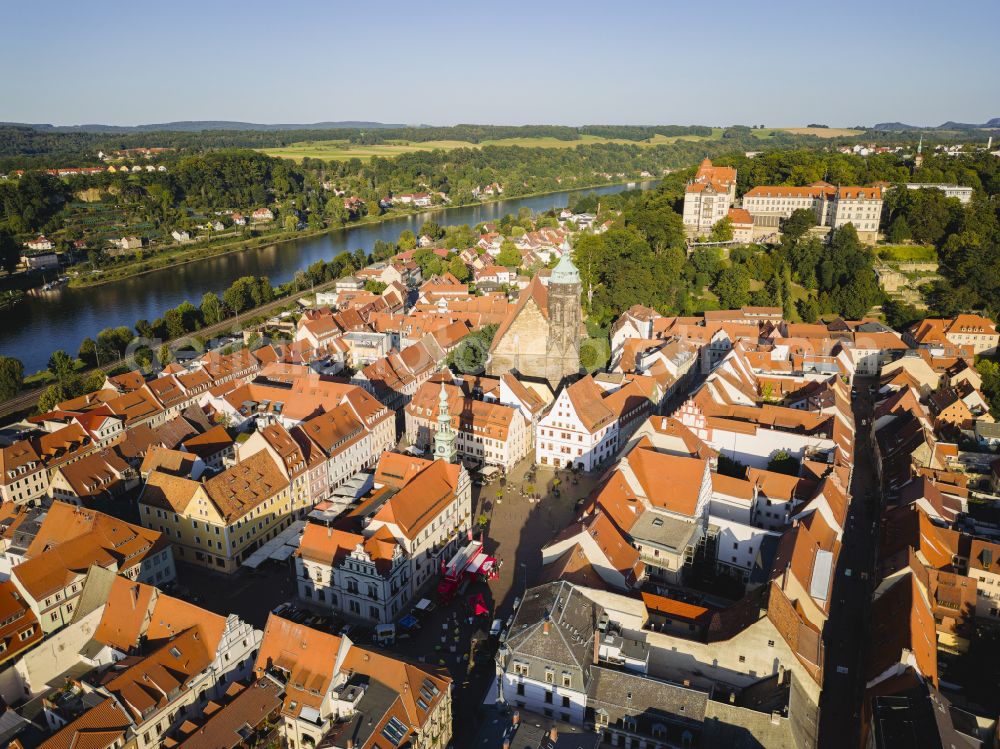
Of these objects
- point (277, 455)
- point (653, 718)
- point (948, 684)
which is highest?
point (277, 455)

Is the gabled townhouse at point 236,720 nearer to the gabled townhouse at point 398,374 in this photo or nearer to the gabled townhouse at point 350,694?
the gabled townhouse at point 350,694

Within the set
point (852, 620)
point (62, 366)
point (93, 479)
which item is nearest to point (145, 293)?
point (62, 366)

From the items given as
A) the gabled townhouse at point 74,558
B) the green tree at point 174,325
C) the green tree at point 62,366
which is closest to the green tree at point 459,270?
the green tree at point 174,325

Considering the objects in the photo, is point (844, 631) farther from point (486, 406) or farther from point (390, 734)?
point (486, 406)

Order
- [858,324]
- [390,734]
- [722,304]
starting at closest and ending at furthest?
[390,734], [858,324], [722,304]

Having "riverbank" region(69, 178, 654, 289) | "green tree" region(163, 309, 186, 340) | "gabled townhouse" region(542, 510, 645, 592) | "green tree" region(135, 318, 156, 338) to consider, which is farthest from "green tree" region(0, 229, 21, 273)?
"gabled townhouse" region(542, 510, 645, 592)

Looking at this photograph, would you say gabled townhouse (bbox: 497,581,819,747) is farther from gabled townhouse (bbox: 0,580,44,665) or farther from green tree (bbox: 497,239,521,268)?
green tree (bbox: 497,239,521,268)

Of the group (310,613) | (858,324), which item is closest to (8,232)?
(310,613)
